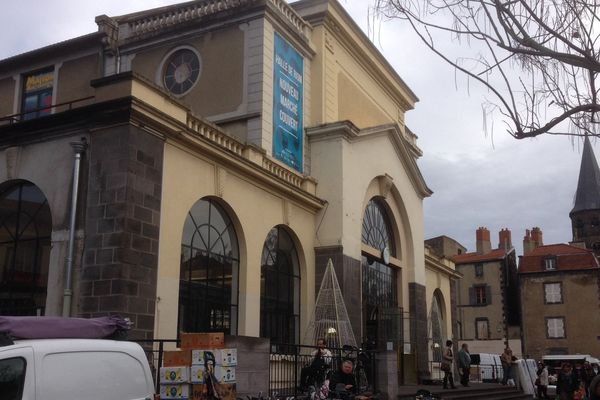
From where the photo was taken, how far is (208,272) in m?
16.8

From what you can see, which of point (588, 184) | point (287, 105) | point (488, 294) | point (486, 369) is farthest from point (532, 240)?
point (287, 105)

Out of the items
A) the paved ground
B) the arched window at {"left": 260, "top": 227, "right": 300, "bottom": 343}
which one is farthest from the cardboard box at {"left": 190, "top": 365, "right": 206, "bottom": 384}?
the paved ground

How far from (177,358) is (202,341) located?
1.53 ft

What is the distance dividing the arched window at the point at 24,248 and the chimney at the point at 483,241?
52.0 m

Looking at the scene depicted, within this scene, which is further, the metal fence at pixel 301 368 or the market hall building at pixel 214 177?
the metal fence at pixel 301 368

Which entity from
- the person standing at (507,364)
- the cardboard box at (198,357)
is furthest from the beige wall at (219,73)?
the person standing at (507,364)

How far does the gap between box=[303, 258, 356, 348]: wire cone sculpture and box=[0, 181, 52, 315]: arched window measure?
737 centimetres

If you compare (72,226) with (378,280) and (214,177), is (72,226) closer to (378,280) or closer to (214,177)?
(214,177)

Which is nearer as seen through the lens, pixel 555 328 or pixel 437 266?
pixel 437 266

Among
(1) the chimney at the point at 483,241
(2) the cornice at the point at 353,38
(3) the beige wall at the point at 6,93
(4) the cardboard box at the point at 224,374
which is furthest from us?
(1) the chimney at the point at 483,241

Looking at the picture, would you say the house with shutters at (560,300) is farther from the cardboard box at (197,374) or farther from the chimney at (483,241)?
the cardboard box at (197,374)

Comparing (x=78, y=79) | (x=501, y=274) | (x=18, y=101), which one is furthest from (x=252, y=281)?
(x=501, y=274)

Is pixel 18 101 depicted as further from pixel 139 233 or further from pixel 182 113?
pixel 139 233

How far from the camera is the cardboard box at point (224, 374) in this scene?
10906 millimetres
